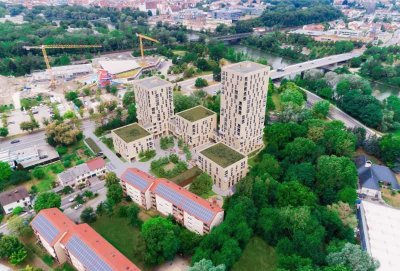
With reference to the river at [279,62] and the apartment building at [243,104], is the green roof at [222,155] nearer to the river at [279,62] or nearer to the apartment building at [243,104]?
the apartment building at [243,104]

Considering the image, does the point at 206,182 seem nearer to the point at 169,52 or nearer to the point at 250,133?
the point at 250,133

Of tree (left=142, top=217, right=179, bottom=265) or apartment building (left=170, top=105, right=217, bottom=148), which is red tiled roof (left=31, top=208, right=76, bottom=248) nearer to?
tree (left=142, top=217, right=179, bottom=265)

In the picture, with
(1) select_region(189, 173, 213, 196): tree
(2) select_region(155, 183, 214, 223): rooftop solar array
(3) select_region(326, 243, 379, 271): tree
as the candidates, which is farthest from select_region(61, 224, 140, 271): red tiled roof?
(3) select_region(326, 243, 379, 271): tree

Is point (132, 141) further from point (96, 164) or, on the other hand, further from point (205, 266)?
point (205, 266)

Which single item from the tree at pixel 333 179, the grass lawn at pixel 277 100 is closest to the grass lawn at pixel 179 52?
the grass lawn at pixel 277 100

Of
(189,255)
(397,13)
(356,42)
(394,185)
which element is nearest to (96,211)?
Answer: (189,255)
